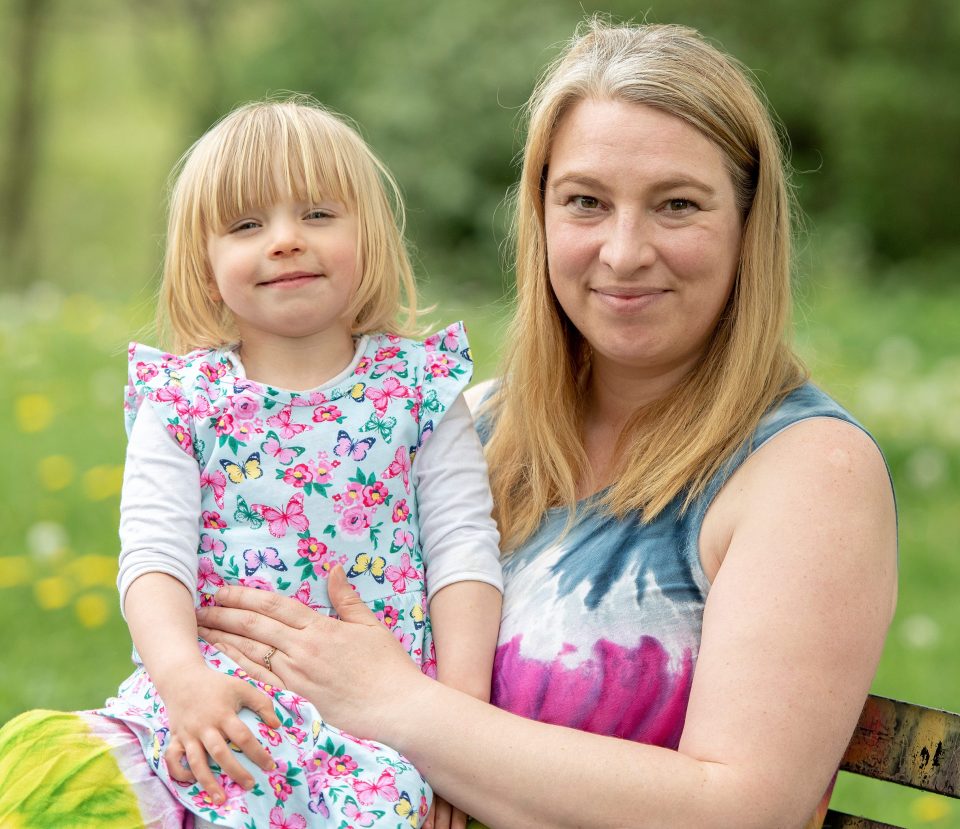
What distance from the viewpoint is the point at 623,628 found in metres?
2.22

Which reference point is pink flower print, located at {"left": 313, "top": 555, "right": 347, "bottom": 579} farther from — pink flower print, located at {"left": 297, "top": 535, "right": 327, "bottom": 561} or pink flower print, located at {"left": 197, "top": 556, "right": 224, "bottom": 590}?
pink flower print, located at {"left": 197, "top": 556, "right": 224, "bottom": 590}

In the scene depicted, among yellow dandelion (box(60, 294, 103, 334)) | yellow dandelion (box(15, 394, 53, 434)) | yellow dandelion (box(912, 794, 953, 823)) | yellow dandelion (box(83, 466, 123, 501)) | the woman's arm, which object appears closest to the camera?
the woman's arm

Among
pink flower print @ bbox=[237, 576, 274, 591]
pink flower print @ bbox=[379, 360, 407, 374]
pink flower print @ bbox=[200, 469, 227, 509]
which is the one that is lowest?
pink flower print @ bbox=[237, 576, 274, 591]

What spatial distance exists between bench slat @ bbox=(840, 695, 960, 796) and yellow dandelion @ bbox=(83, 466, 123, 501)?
3.81m

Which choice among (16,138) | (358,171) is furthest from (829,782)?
(16,138)

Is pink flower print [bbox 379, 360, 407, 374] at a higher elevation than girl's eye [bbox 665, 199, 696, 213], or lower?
lower

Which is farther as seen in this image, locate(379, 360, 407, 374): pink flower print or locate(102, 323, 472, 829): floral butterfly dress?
locate(379, 360, 407, 374): pink flower print

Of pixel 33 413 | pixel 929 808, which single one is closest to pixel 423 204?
pixel 33 413

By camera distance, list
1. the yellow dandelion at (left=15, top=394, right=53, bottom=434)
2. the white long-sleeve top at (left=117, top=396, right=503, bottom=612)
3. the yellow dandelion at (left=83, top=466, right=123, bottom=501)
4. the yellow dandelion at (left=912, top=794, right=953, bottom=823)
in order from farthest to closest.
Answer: the yellow dandelion at (left=15, top=394, right=53, bottom=434), the yellow dandelion at (left=83, top=466, right=123, bottom=501), the yellow dandelion at (left=912, top=794, right=953, bottom=823), the white long-sleeve top at (left=117, top=396, right=503, bottom=612)

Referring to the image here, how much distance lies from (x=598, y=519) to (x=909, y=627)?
3.05 metres

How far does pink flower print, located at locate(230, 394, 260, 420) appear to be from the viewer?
2332mm

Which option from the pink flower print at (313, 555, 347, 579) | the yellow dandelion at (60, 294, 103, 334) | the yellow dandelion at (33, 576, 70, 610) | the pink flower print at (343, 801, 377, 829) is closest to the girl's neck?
the pink flower print at (313, 555, 347, 579)

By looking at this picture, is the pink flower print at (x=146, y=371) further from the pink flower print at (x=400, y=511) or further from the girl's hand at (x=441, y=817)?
the girl's hand at (x=441, y=817)

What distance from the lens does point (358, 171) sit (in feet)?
8.01
